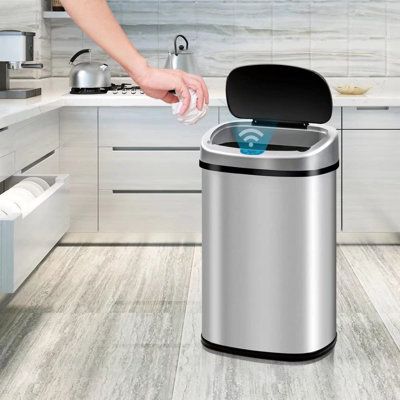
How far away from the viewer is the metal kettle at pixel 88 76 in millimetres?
4504

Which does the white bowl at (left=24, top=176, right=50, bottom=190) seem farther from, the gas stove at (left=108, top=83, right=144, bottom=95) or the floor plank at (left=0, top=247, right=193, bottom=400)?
the gas stove at (left=108, top=83, right=144, bottom=95)

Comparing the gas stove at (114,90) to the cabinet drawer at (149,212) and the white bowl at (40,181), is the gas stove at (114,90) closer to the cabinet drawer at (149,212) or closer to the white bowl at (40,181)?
the cabinet drawer at (149,212)

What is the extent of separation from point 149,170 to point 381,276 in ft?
4.43

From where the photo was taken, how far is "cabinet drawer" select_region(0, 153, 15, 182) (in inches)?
128

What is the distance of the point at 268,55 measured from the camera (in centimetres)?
502

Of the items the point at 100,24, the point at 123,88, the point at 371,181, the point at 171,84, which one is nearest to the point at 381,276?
the point at 371,181

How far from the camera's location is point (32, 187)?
3.40 metres

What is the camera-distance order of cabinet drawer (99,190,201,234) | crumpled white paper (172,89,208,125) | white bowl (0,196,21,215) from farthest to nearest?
cabinet drawer (99,190,201,234), white bowl (0,196,21,215), crumpled white paper (172,89,208,125)

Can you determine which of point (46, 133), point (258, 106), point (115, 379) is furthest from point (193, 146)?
point (115, 379)

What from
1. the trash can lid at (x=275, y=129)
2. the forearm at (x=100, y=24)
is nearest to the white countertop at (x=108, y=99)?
the trash can lid at (x=275, y=129)

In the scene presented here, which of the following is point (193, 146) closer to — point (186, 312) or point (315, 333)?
point (186, 312)

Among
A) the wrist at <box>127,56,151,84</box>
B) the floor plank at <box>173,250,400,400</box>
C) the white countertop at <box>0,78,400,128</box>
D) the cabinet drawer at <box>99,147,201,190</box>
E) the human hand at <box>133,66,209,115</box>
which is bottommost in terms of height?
the floor plank at <box>173,250,400,400</box>

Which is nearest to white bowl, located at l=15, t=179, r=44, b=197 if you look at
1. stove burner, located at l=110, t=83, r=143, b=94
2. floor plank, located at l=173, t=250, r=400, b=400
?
floor plank, located at l=173, t=250, r=400, b=400

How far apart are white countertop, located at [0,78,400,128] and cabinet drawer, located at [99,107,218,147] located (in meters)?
0.08
